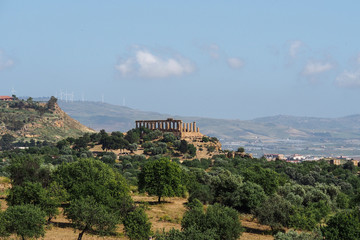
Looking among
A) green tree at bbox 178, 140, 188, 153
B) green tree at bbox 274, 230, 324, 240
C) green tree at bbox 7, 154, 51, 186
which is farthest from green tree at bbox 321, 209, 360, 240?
green tree at bbox 178, 140, 188, 153

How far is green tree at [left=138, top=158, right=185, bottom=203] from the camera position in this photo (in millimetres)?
80125

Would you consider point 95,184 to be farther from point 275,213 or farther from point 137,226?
point 275,213

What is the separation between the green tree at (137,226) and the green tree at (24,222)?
859 centimetres

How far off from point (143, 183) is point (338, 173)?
72270 mm

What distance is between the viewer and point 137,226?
54.6 metres

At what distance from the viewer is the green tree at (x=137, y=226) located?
54.1m

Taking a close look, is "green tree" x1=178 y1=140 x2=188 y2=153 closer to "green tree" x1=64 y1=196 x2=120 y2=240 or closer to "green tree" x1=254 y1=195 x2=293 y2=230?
"green tree" x1=254 y1=195 x2=293 y2=230

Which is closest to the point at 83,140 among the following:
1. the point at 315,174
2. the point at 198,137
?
the point at 198,137

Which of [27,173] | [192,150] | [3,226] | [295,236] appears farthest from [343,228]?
[192,150]

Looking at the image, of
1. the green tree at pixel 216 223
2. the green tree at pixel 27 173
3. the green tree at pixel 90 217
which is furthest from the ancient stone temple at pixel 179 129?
the green tree at pixel 216 223

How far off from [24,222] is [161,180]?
32585mm

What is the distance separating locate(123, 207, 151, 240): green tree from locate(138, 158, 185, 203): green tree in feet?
77.5

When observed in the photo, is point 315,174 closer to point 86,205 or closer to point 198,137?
point 198,137

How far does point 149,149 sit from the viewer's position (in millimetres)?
153000
